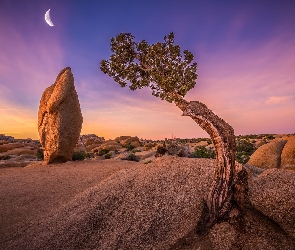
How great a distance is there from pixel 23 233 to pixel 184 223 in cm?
548

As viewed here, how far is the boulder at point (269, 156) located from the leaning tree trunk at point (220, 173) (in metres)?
13.8

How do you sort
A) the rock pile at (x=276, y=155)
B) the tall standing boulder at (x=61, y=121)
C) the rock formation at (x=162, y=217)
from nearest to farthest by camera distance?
the rock formation at (x=162, y=217) < the rock pile at (x=276, y=155) < the tall standing boulder at (x=61, y=121)

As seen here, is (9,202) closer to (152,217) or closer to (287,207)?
(152,217)

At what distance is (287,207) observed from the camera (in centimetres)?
677

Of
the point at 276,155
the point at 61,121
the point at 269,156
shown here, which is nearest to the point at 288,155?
the point at 276,155

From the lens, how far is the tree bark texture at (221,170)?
24.1 feet

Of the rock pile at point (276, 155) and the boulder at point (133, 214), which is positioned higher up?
the rock pile at point (276, 155)

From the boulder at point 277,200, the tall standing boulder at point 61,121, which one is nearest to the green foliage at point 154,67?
the boulder at point 277,200

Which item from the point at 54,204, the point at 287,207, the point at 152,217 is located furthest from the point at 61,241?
the point at 287,207

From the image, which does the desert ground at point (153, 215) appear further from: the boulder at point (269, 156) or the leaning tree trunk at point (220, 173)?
the boulder at point (269, 156)

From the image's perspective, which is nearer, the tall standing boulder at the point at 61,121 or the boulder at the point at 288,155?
the boulder at the point at 288,155

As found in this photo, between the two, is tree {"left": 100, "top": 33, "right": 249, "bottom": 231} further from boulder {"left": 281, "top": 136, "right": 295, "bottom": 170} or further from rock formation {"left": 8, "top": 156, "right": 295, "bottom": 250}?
boulder {"left": 281, "top": 136, "right": 295, "bottom": 170}

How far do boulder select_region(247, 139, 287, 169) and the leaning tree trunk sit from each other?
13.8 m

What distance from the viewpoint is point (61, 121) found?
66.3ft
